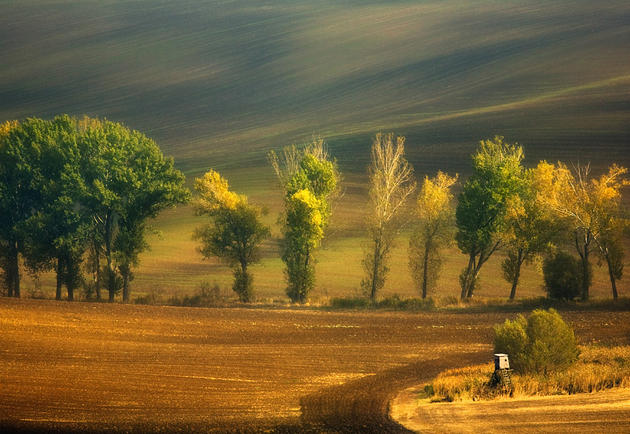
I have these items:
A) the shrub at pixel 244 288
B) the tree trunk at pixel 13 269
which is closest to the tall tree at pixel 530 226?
the shrub at pixel 244 288

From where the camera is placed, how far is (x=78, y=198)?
2005 inches

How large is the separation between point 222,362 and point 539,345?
11366 mm

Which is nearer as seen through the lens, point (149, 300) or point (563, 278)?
point (563, 278)

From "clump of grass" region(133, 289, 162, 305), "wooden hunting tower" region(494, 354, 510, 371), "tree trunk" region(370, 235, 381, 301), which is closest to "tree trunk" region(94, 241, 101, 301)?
"clump of grass" region(133, 289, 162, 305)

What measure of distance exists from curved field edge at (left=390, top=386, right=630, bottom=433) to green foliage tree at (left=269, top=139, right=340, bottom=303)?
27.1 metres

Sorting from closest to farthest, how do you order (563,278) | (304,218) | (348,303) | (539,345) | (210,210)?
(539,345) < (563,278) < (348,303) < (304,218) < (210,210)

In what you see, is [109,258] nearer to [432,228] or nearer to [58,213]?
[58,213]

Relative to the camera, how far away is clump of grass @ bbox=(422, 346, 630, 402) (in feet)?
78.6

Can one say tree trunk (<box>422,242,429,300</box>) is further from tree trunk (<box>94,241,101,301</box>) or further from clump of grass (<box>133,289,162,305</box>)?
tree trunk (<box>94,241,101,301</box>)

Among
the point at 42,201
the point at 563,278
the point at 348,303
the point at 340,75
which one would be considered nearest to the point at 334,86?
the point at 340,75

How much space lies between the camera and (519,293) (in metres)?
57.0

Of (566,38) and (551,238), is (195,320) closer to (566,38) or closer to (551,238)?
(551,238)

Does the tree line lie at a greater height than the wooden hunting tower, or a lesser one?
greater

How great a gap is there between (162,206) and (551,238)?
85.0ft
